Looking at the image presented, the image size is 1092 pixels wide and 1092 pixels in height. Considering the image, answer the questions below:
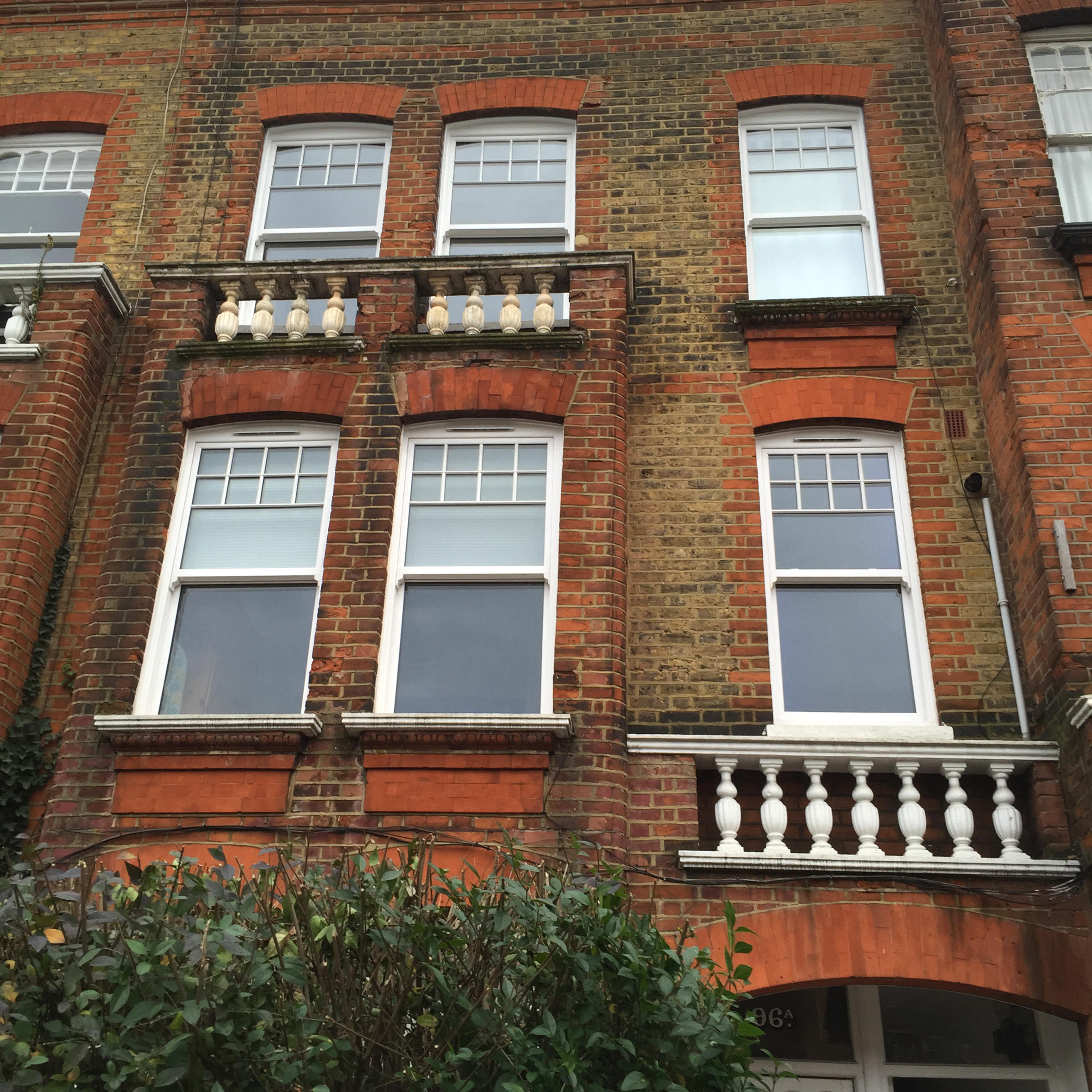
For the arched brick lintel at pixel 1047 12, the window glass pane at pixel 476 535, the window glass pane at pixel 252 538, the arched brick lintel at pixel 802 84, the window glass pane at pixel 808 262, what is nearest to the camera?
the window glass pane at pixel 476 535

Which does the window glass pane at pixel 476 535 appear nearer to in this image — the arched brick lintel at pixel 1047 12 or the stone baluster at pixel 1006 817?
the stone baluster at pixel 1006 817

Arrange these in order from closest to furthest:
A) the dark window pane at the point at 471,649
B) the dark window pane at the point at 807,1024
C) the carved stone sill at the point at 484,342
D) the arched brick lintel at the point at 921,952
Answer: the arched brick lintel at the point at 921,952 → the dark window pane at the point at 807,1024 → the dark window pane at the point at 471,649 → the carved stone sill at the point at 484,342

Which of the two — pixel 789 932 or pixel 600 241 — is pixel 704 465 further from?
pixel 789 932

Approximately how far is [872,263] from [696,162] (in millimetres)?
1701

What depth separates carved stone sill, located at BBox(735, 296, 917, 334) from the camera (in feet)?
28.3

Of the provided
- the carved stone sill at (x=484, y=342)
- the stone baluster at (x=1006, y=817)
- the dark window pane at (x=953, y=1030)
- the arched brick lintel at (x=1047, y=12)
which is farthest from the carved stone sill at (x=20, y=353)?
the arched brick lintel at (x=1047, y=12)

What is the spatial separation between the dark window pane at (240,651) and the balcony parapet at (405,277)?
6.44 feet

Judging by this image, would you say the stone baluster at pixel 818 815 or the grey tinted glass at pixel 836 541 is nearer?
the stone baluster at pixel 818 815

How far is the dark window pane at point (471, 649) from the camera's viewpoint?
746 cm

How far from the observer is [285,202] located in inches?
400

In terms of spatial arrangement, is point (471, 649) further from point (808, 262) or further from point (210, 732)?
point (808, 262)

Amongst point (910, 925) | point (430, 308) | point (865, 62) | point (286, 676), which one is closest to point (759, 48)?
point (865, 62)

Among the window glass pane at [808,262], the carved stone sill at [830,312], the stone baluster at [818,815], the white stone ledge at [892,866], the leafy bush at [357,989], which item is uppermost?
the window glass pane at [808,262]

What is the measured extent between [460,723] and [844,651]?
8.81ft
